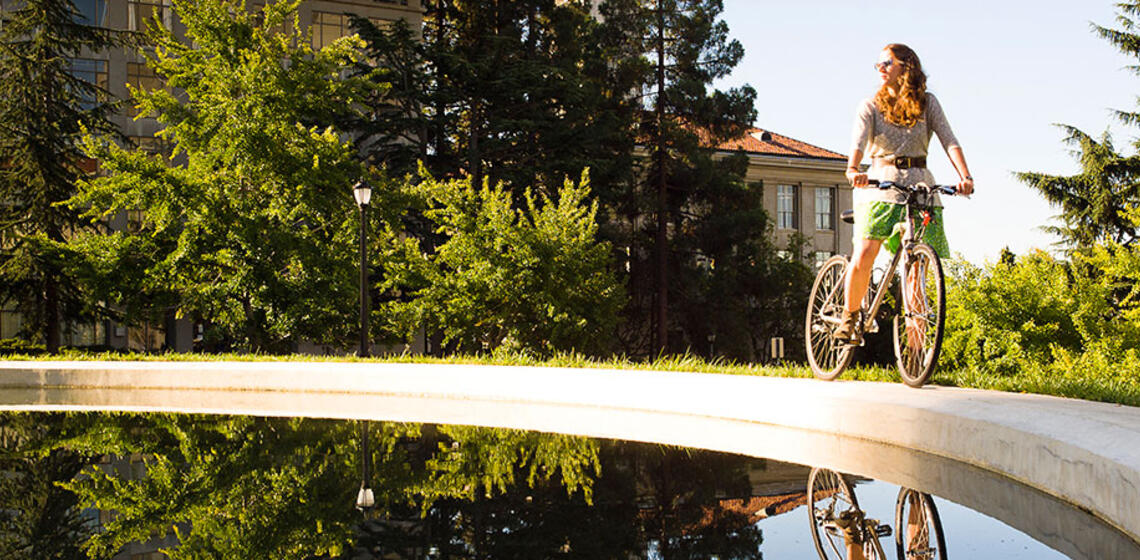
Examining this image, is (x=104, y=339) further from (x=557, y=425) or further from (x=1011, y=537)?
(x=1011, y=537)

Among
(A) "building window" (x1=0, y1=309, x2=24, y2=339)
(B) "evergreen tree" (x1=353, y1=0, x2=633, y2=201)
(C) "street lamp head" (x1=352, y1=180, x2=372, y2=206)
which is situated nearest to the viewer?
(C) "street lamp head" (x1=352, y1=180, x2=372, y2=206)

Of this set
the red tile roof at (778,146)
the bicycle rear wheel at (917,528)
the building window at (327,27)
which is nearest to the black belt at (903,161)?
Result: the bicycle rear wheel at (917,528)

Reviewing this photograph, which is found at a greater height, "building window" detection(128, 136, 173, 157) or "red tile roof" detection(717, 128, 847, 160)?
"red tile roof" detection(717, 128, 847, 160)

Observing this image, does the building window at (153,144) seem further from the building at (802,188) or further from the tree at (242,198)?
the building at (802,188)

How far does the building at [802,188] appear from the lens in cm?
6156

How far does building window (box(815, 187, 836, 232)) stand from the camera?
6375 cm

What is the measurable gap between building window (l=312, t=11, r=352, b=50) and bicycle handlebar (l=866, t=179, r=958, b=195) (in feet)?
133

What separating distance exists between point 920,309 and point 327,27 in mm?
41771

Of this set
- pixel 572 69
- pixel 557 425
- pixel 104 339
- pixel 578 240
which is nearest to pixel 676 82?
pixel 572 69

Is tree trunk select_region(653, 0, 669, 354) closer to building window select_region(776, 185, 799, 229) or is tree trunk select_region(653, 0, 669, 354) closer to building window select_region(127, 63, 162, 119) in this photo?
building window select_region(127, 63, 162, 119)

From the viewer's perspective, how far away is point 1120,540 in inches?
168

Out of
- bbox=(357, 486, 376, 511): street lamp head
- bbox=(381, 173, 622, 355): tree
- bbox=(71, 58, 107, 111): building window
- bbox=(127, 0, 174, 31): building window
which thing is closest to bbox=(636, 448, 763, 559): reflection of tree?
bbox=(357, 486, 376, 511): street lamp head

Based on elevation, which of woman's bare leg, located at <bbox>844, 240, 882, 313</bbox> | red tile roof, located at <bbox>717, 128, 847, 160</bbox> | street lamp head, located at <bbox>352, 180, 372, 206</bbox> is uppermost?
red tile roof, located at <bbox>717, 128, 847, 160</bbox>

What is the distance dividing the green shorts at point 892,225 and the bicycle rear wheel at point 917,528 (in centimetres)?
326
